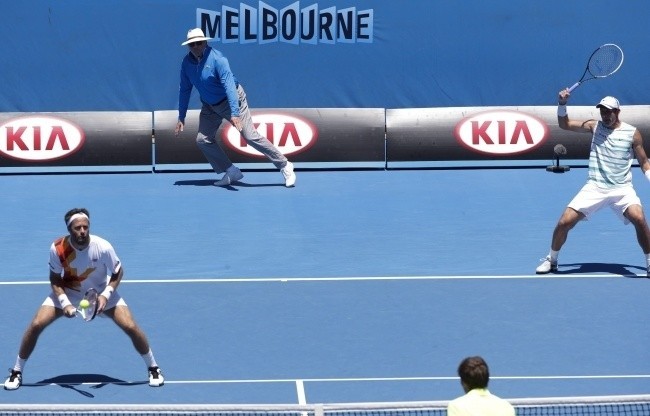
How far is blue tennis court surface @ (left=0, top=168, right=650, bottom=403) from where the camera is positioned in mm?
9438

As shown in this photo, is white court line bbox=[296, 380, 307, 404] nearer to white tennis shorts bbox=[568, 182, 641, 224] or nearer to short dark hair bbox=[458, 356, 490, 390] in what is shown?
short dark hair bbox=[458, 356, 490, 390]

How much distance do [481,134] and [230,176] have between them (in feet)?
12.7

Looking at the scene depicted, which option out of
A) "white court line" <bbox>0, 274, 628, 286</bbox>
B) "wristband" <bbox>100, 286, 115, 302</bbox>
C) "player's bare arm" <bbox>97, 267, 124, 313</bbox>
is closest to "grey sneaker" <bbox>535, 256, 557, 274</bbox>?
"white court line" <bbox>0, 274, 628, 286</bbox>

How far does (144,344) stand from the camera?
9.23 m

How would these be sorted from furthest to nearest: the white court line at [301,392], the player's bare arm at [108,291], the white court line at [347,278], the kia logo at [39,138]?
the kia logo at [39,138], the white court line at [347,278], the player's bare arm at [108,291], the white court line at [301,392]

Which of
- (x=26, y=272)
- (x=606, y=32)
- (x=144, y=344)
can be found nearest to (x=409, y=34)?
(x=606, y=32)

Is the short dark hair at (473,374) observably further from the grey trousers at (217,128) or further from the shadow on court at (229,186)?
the shadow on court at (229,186)

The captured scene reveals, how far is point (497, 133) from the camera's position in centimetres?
1902

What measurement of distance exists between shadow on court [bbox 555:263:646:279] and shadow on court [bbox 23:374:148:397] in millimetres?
5104

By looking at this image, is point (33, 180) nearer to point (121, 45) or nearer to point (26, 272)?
point (121, 45)

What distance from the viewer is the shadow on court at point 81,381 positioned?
9.27 meters

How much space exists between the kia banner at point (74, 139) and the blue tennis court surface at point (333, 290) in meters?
0.37

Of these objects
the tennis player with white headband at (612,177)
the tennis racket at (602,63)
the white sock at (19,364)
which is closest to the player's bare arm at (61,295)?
the white sock at (19,364)

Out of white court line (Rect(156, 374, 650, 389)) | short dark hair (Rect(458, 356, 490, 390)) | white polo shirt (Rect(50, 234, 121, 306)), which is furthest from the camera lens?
white court line (Rect(156, 374, 650, 389))
